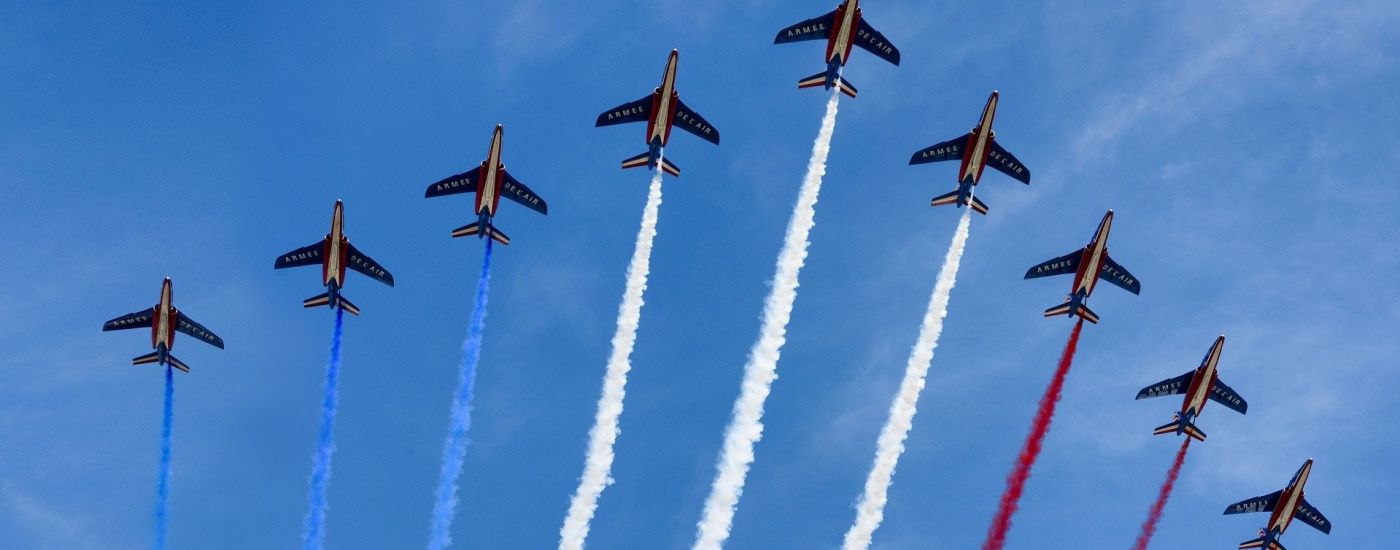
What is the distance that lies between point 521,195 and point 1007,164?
31.3 metres

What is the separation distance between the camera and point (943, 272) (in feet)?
307

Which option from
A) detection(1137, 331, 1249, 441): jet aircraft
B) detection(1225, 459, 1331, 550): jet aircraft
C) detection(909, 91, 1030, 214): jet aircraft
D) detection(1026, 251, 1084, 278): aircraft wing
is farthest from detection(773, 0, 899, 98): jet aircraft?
detection(1225, 459, 1331, 550): jet aircraft

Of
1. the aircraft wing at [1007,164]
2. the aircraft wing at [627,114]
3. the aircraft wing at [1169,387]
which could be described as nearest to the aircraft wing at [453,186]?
the aircraft wing at [627,114]

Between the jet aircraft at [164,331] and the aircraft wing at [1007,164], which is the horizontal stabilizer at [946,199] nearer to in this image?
the aircraft wing at [1007,164]

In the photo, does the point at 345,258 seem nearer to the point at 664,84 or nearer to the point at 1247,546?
the point at 664,84

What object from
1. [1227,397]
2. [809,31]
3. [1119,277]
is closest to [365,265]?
[809,31]

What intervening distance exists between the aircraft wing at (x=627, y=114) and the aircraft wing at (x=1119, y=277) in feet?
102

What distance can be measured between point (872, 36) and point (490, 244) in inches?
1082

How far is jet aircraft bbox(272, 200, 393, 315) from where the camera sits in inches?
3615

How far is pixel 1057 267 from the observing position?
97688 mm

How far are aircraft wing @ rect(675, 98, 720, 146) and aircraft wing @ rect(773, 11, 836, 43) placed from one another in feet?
22.6

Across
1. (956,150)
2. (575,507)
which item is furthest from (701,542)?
(956,150)

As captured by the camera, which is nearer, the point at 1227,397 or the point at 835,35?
the point at 835,35

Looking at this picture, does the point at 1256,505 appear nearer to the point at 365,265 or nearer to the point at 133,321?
the point at 365,265
